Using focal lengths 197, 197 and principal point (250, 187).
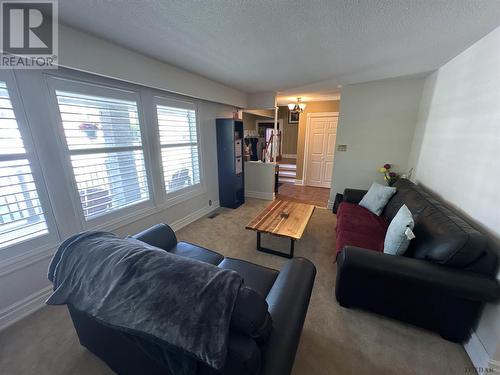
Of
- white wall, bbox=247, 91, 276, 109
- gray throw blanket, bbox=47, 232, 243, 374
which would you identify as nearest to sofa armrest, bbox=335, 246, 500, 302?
gray throw blanket, bbox=47, 232, 243, 374

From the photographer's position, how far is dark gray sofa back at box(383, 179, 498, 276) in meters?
1.31

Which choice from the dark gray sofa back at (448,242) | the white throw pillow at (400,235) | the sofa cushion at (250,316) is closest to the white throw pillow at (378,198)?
the dark gray sofa back at (448,242)

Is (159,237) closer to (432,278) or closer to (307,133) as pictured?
(432,278)

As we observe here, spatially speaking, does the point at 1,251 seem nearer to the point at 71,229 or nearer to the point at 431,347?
the point at 71,229

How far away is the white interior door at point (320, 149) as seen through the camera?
5148 millimetres

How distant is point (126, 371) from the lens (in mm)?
1132

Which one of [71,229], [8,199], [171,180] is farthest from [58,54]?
[171,180]

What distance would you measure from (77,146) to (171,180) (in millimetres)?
1282

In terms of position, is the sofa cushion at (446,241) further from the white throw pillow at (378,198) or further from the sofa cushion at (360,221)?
the white throw pillow at (378,198)

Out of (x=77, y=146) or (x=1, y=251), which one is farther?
(x=77, y=146)

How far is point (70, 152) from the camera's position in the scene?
6.32ft

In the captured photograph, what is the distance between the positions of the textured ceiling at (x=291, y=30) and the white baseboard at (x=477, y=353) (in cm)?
228

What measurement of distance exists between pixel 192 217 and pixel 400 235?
2.98 meters

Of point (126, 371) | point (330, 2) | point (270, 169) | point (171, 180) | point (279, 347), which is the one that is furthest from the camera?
point (270, 169)
